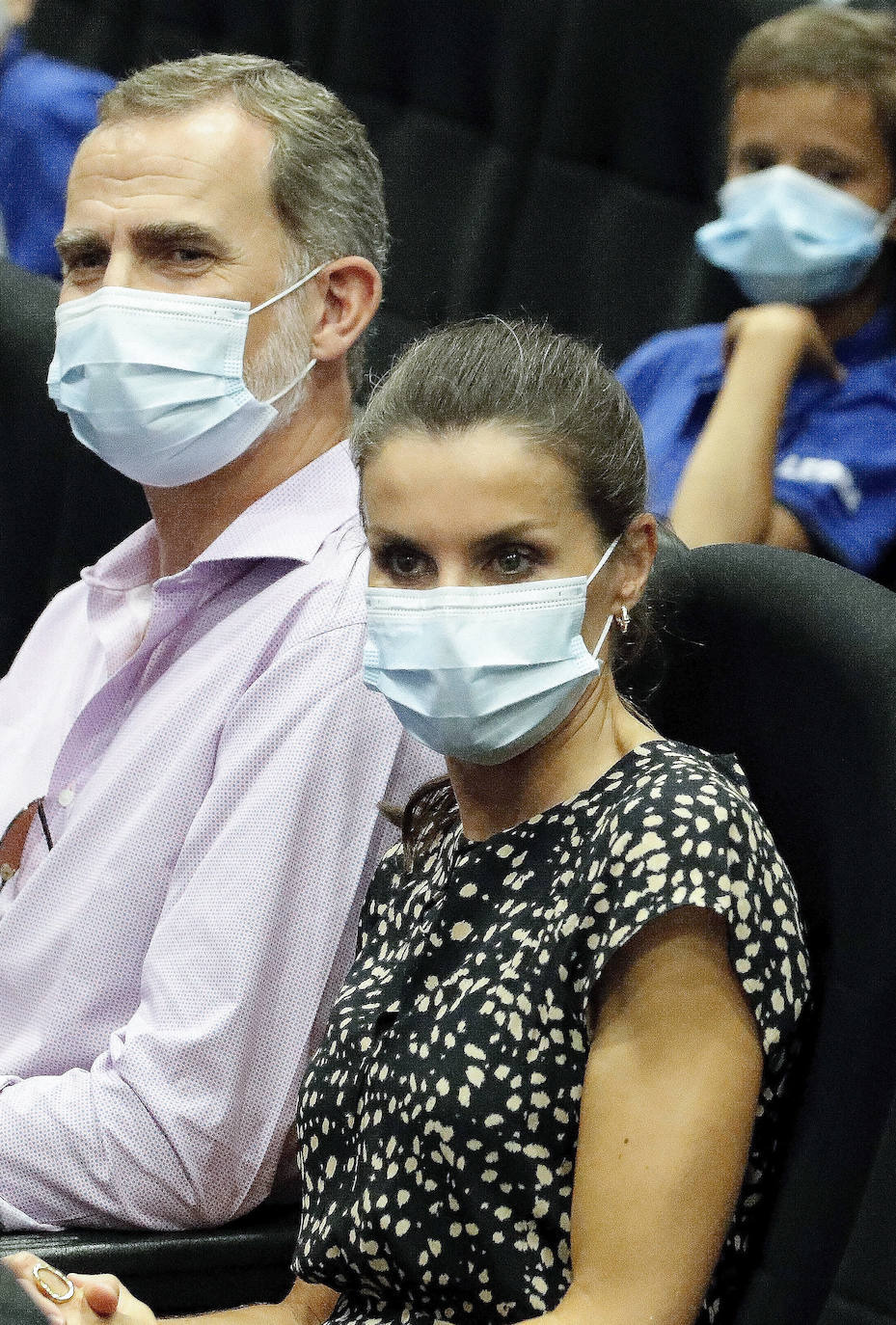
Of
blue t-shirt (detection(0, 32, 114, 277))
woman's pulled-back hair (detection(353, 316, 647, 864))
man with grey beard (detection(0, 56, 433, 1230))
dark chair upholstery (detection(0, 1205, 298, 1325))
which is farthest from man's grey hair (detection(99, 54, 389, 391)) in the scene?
blue t-shirt (detection(0, 32, 114, 277))

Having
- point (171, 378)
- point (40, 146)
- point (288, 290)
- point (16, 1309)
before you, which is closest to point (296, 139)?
point (288, 290)

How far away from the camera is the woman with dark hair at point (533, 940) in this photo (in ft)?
4.02

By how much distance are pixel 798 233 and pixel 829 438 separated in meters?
0.26

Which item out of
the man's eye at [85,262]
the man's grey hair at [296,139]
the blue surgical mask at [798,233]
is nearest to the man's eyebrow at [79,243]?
the man's eye at [85,262]

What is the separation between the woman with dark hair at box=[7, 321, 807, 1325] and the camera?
1.23 meters

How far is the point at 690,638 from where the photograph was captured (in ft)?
4.86

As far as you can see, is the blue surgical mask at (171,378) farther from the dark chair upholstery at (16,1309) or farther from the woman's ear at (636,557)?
the dark chair upholstery at (16,1309)

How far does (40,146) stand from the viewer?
3354 mm

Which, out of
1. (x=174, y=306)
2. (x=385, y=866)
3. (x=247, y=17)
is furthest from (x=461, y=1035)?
(x=247, y=17)

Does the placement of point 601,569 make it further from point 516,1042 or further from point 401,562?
point 516,1042

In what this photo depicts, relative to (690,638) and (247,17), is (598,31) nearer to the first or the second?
(247,17)

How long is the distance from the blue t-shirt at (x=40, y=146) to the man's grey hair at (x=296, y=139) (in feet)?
4.76

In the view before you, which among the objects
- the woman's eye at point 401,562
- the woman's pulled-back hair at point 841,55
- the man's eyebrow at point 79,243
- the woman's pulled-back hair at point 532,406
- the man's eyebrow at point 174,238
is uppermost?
the woman's pulled-back hair at point 841,55

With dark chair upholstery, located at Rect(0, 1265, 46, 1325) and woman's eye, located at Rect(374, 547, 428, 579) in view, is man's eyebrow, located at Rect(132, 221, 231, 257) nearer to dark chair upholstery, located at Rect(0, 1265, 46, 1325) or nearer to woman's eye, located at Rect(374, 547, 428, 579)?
woman's eye, located at Rect(374, 547, 428, 579)
